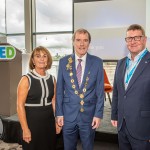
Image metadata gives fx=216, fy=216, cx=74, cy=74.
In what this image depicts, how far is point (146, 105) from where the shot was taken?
5.51 feet

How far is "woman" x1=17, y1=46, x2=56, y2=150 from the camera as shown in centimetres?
187

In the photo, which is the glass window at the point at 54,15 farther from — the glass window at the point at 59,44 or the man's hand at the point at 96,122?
the man's hand at the point at 96,122

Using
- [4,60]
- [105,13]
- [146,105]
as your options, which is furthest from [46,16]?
[146,105]

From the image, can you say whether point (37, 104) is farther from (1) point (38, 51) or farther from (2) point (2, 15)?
(2) point (2, 15)

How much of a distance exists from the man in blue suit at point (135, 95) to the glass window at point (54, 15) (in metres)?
4.63

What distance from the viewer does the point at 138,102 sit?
168 cm

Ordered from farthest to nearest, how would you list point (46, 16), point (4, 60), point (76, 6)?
1. point (46, 16)
2. point (76, 6)
3. point (4, 60)

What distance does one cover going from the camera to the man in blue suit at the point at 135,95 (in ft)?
5.49

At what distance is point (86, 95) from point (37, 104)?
0.44 metres

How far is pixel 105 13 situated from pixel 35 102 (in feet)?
14.2

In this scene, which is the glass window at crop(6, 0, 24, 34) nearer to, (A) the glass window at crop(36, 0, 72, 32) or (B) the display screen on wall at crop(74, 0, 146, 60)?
(A) the glass window at crop(36, 0, 72, 32)

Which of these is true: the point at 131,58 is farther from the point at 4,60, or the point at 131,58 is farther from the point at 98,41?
the point at 98,41

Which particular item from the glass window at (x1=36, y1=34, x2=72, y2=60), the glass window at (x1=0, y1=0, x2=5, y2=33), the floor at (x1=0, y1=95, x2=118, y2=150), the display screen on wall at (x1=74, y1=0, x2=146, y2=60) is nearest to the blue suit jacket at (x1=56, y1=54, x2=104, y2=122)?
the floor at (x1=0, y1=95, x2=118, y2=150)

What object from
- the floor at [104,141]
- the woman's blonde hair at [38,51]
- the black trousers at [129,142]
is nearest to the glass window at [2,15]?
the floor at [104,141]
